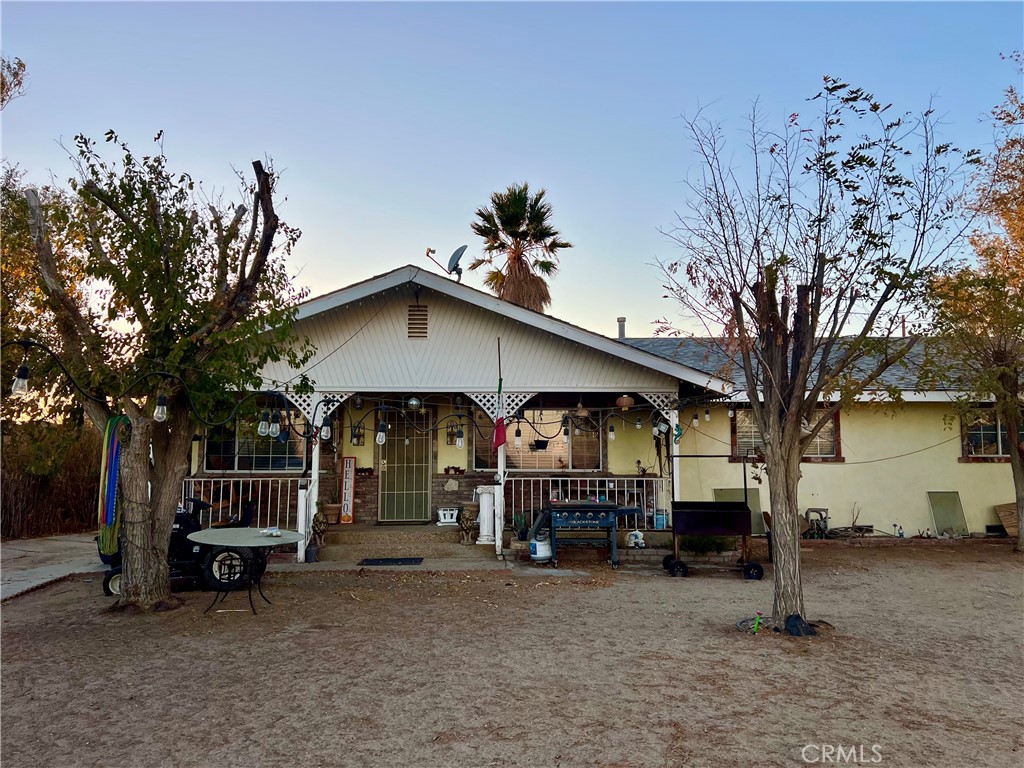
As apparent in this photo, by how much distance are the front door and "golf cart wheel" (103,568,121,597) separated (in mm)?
5260

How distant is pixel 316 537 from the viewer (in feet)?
36.6

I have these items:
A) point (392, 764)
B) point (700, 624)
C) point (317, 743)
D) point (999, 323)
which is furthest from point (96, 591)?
point (999, 323)

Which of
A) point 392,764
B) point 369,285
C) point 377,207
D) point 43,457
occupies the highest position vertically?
point 377,207

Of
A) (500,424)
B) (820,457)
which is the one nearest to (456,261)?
(500,424)

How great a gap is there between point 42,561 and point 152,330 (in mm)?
6693

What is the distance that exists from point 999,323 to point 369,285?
391 inches

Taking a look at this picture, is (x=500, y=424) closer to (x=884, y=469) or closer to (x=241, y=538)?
(x=241, y=538)

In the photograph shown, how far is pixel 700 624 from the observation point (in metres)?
7.16

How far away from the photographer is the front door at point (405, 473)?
13.3 metres

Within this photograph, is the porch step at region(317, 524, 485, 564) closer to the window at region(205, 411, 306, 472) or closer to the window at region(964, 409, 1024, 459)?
the window at region(205, 411, 306, 472)

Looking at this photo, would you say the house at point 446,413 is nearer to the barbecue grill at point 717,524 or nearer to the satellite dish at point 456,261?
the satellite dish at point 456,261

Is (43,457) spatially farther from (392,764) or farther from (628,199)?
(628,199)

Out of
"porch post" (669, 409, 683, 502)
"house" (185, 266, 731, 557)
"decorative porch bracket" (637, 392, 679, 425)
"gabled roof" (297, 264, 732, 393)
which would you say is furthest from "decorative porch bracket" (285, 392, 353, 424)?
"porch post" (669, 409, 683, 502)

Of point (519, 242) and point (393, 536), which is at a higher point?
point (519, 242)
